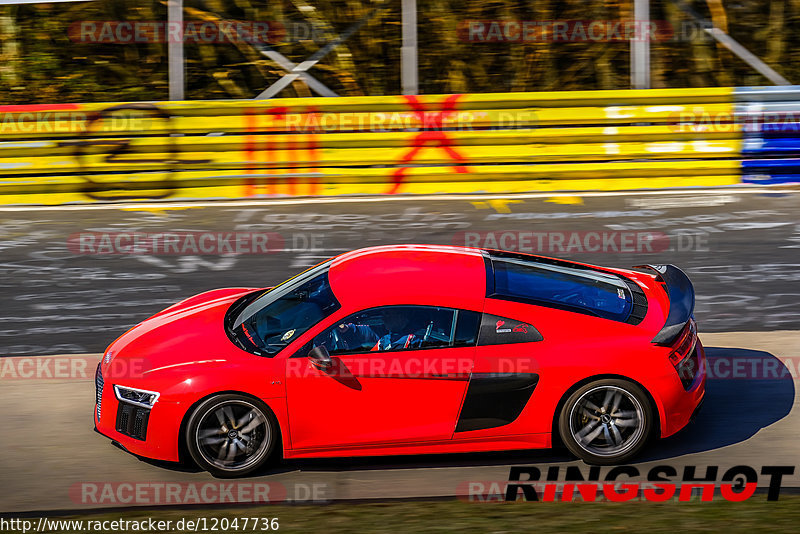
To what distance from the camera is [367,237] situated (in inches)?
456

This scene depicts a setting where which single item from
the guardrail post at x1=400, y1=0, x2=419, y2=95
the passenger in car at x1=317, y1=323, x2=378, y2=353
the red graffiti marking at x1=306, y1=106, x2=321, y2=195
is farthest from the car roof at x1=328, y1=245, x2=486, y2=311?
the guardrail post at x1=400, y1=0, x2=419, y2=95

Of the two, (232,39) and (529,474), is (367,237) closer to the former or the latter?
(232,39)

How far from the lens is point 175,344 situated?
20.1ft

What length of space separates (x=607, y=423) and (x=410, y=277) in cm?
153

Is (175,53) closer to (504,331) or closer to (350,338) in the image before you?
(350,338)

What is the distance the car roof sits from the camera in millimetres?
5902

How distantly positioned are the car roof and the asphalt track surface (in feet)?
3.47

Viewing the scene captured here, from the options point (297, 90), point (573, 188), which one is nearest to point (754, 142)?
point (573, 188)

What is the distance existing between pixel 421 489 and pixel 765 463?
2.15 metres

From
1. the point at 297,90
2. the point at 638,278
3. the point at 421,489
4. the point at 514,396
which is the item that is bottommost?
the point at 421,489
